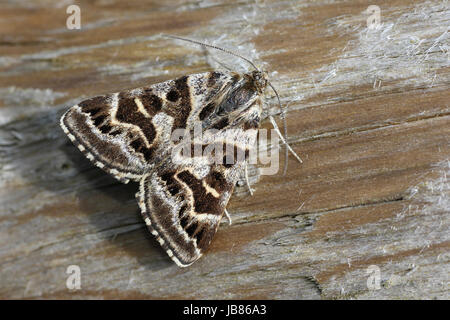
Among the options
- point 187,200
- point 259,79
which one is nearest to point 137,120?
point 187,200

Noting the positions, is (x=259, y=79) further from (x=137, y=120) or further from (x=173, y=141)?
(x=137, y=120)

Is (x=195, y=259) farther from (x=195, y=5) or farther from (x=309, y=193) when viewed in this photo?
(x=195, y=5)

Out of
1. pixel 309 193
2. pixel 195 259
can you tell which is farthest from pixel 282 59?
pixel 195 259

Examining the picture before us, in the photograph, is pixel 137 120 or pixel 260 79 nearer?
pixel 260 79

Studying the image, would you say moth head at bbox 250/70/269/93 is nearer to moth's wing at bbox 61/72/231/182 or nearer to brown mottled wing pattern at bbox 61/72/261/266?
brown mottled wing pattern at bbox 61/72/261/266

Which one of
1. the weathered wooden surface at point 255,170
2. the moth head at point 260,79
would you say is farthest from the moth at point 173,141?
the weathered wooden surface at point 255,170
